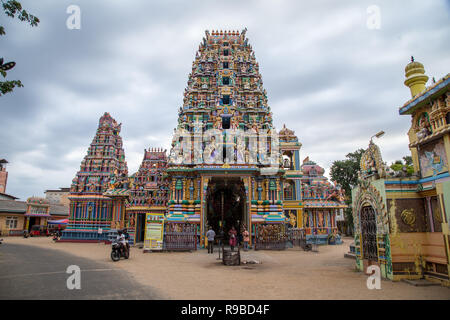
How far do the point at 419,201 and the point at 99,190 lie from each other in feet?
97.4

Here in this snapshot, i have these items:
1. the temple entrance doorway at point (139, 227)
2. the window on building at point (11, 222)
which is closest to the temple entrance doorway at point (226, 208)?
the temple entrance doorway at point (139, 227)

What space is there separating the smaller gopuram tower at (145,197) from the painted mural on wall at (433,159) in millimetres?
18212

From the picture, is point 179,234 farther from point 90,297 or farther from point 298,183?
point 298,183

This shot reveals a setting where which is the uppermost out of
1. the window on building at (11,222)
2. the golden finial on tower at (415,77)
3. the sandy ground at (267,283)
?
the golden finial on tower at (415,77)

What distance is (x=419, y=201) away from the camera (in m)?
8.66

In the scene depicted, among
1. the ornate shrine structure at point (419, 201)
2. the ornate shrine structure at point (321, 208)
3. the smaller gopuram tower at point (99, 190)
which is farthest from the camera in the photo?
the smaller gopuram tower at point (99, 190)

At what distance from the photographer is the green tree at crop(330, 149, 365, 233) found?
3662cm

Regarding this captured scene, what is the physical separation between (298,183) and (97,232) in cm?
2156

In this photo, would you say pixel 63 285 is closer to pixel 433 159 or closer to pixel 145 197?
pixel 433 159

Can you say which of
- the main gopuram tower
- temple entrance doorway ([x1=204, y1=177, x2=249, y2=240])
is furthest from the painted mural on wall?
temple entrance doorway ([x1=204, y1=177, x2=249, y2=240])

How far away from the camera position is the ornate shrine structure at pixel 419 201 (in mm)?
7668

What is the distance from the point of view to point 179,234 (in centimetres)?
1734

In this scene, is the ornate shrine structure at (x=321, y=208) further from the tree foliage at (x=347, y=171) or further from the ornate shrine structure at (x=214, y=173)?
the tree foliage at (x=347, y=171)
